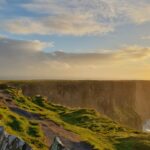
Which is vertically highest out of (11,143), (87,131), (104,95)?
(11,143)

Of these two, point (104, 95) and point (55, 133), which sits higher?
point (104, 95)

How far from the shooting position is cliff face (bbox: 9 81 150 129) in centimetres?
11319

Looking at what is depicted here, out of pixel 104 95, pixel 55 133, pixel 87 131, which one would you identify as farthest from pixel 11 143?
pixel 104 95

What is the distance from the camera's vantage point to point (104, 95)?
434 feet

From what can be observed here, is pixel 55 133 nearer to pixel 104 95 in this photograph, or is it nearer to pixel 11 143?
pixel 11 143

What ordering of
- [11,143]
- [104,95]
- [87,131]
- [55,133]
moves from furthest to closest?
[104,95] < [87,131] < [55,133] < [11,143]

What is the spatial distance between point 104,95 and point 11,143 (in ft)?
379

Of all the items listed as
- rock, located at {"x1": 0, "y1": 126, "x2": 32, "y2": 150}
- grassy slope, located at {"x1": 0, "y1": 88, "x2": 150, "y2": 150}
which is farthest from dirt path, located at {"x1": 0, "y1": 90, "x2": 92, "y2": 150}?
rock, located at {"x1": 0, "y1": 126, "x2": 32, "y2": 150}

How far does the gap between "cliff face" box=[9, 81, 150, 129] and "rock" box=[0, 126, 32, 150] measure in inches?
3385

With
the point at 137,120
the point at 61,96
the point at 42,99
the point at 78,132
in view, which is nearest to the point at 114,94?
the point at 137,120

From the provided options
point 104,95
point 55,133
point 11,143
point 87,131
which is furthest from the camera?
point 104,95

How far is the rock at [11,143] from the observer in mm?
17047

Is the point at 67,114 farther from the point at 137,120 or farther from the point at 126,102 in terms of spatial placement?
the point at 126,102

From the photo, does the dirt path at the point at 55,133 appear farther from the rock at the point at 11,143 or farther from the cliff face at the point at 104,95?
the cliff face at the point at 104,95
